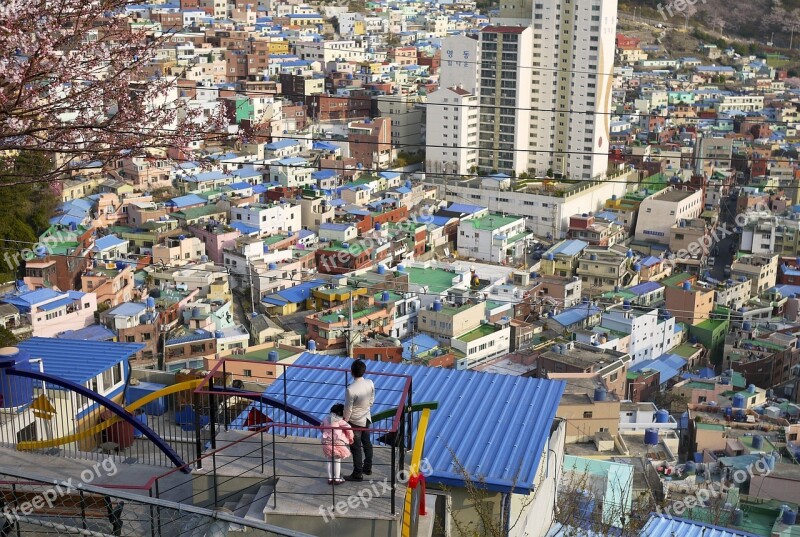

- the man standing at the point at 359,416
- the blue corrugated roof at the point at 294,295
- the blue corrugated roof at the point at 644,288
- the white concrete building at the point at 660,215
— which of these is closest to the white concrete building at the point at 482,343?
the blue corrugated roof at the point at 294,295

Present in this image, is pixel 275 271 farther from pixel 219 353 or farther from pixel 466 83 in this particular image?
pixel 466 83

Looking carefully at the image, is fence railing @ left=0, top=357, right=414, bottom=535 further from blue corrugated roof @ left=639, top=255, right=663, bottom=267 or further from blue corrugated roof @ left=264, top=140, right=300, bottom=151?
blue corrugated roof @ left=264, top=140, right=300, bottom=151

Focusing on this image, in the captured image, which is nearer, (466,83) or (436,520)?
(436,520)

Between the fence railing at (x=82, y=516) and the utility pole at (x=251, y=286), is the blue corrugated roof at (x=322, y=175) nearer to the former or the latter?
the utility pole at (x=251, y=286)

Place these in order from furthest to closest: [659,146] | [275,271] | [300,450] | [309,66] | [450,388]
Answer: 1. [309,66]
2. [659,146]
3. [275,271]
4. [450,388]
5. [300,450]

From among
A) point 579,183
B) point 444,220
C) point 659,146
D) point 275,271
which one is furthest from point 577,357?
point 659,146

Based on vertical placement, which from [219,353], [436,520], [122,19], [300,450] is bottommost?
[219,353]

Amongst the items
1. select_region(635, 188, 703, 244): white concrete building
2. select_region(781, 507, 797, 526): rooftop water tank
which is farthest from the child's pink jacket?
select_region(635, 188, 703, 244): white concrete building
